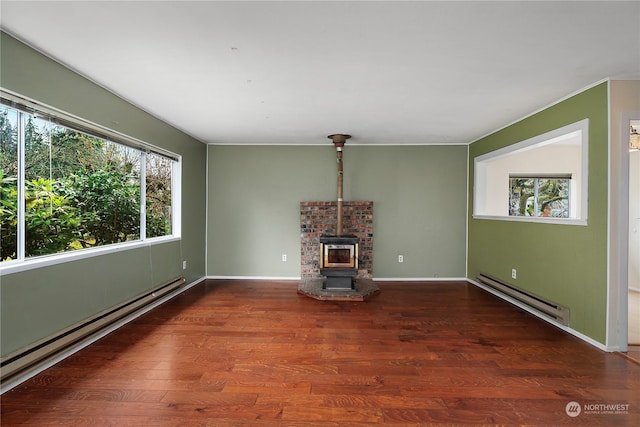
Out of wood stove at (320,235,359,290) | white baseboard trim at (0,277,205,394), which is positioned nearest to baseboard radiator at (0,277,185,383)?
white baseboard trim at (0,277,205,394)

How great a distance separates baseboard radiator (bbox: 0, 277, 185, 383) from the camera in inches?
79.7

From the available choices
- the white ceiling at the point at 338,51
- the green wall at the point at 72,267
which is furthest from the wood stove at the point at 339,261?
the green wall at the point at 72,267

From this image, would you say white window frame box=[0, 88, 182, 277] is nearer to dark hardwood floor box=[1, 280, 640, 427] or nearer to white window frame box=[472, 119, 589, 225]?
dark hardwood floor box=[1, 280, 640, 427]

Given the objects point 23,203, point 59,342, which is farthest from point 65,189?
point 59,342

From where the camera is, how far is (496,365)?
2379 millimetres

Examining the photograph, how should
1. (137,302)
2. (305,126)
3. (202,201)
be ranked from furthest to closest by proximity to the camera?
(202,201), (305,126), (137,302)

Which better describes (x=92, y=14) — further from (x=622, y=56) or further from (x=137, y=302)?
(x=622, y=56)

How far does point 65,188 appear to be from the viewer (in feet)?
8.60

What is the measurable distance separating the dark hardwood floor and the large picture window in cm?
98

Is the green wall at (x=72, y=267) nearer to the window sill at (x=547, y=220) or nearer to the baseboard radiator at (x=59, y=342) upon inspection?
the baseboard radiator at (x=59, y=342)

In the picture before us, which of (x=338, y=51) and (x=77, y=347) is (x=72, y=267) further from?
(x=338, y=51)

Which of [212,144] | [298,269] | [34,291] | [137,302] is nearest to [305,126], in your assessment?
[212,144]

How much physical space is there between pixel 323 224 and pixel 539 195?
4.08 m

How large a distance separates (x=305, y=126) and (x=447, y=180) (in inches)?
107
